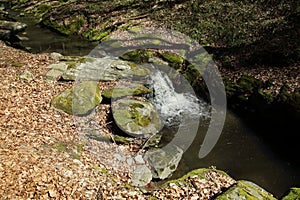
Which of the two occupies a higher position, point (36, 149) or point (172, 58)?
point (172, 58)

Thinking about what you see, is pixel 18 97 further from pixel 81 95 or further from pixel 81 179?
pixel 81 179

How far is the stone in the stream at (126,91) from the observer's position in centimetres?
1018

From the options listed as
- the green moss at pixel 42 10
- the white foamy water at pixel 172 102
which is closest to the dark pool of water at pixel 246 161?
the white foamy water at pixel 172 102

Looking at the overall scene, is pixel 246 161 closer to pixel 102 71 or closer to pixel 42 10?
pixel 102 71

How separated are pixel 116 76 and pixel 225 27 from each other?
8.04 m

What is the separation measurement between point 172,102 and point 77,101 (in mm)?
5253

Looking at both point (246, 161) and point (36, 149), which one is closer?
point (36, 149)

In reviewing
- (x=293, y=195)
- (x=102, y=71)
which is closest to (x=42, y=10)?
(x=102, y=71)

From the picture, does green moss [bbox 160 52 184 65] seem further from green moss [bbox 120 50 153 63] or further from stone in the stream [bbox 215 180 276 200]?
stone in the stream [bbox 215 180 276 200]

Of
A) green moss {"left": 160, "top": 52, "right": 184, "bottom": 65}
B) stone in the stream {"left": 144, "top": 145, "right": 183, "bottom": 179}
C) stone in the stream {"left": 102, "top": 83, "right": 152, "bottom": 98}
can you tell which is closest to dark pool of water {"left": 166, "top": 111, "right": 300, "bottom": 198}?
stone in the stream {"left": 144, "top": 145, "right": 183, "bottom": 179}

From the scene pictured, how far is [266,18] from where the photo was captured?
50.1 ft

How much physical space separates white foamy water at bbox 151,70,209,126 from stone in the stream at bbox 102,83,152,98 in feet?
4.40

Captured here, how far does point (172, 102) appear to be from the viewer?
12.9 meters

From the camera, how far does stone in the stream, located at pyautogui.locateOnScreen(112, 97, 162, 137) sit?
881 cm
